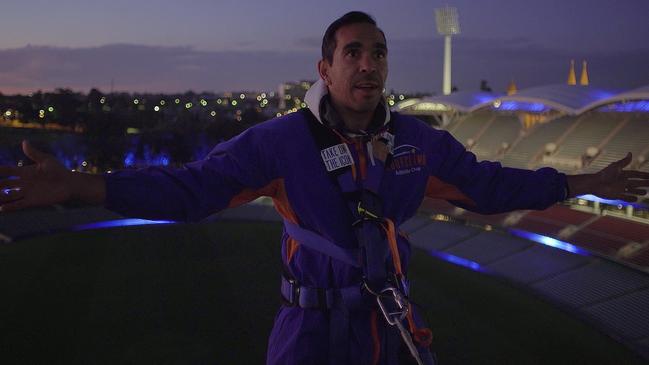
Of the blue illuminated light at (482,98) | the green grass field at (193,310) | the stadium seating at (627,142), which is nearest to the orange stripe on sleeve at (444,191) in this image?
the green grass field at (193,310)

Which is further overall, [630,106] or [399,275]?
[630,106]

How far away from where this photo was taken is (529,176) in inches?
100

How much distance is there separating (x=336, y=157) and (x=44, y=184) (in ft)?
3.44

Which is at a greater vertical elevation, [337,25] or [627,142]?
[337,25]

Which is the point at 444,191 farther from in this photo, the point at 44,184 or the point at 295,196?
the point at 44,184

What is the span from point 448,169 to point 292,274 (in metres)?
0.88

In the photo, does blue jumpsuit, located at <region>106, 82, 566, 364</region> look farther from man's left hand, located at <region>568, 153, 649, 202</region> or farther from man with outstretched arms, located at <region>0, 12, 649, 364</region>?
man's left hand, located at <region>568, 153, 649, 202</region>

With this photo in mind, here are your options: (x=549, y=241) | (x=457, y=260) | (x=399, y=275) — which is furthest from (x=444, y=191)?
(x=549, y=241)

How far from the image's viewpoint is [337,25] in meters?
2.22

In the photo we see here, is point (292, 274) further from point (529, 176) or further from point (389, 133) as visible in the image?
point (529, 176)

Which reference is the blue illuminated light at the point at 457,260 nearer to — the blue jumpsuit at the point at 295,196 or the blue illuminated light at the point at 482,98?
the blue jumpsuit at the point at 295,196

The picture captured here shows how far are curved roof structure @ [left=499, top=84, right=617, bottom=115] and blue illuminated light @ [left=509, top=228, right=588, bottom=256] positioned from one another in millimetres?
8869

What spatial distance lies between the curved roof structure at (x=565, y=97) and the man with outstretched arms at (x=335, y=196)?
2399 centimetres

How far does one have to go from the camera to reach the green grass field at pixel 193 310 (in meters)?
10.9
